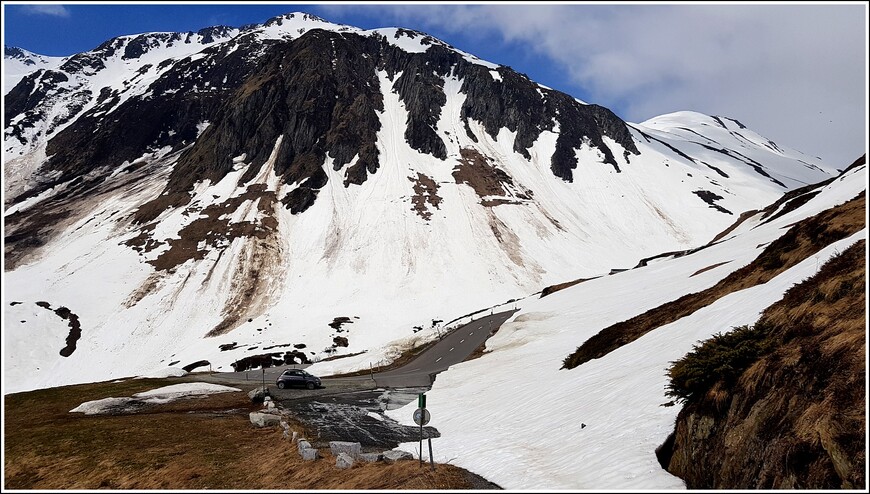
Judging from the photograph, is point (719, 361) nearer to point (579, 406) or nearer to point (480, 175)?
point (579, 406)

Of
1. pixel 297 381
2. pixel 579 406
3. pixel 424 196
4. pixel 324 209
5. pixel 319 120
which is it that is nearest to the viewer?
pixel 579 406

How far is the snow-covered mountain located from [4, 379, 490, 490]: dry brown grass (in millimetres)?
30036

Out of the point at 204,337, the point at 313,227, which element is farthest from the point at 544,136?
the point at 204,337

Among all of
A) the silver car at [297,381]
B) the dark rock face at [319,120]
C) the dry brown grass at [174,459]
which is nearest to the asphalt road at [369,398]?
the silver car at [297,381]

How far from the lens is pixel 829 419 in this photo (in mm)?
7727

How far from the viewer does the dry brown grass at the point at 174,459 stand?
1338 cm

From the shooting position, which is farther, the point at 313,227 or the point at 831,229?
the point at 313,227

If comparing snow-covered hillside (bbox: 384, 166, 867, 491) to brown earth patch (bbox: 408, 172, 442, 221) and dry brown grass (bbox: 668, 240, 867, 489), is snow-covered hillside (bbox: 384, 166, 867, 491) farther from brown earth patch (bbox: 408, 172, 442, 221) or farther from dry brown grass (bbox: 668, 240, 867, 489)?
brown earth patch (bbox: 408, 172, 442, 221)

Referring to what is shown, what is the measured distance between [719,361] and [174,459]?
17.7m

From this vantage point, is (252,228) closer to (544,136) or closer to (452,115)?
(452,115)

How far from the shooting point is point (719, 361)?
10.8m

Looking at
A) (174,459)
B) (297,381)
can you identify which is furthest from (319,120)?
(174,459)

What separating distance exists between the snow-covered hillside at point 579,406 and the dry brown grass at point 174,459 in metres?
2.48

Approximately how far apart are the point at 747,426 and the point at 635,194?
6147 inches
